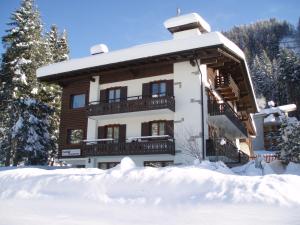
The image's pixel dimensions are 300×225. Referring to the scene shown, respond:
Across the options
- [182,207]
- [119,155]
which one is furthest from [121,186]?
[119,155]

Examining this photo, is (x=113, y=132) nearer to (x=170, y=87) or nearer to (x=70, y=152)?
(x=70, y=152)

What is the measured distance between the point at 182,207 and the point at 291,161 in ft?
41.6

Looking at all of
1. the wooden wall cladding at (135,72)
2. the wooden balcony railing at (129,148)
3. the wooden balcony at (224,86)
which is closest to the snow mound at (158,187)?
the wooden balcony railing at (129,148)

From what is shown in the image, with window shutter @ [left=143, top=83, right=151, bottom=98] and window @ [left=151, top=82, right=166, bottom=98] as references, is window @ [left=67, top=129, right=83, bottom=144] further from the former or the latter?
window @ [left=151, top=82, right=166, bottom=98]

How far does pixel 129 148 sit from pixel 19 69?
15.2m

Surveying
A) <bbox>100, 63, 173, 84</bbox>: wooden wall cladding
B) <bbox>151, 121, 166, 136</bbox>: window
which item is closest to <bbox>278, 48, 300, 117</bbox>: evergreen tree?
<bbox>100, 63, 173, 84</bbox>: wooden wall cladding

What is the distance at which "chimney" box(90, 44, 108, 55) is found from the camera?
28469 mm

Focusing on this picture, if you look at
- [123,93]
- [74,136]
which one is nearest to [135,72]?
[123,93]

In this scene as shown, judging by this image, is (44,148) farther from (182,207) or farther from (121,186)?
(182,207)

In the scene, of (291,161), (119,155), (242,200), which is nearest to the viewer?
(242,200)

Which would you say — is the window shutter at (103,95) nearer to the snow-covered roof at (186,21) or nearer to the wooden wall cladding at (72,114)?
the wooden wall cladding at (72,114)

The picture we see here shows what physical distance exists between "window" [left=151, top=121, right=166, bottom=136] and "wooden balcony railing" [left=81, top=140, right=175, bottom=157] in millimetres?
1284

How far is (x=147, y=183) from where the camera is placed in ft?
34.2

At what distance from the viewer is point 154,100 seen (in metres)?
22.2
